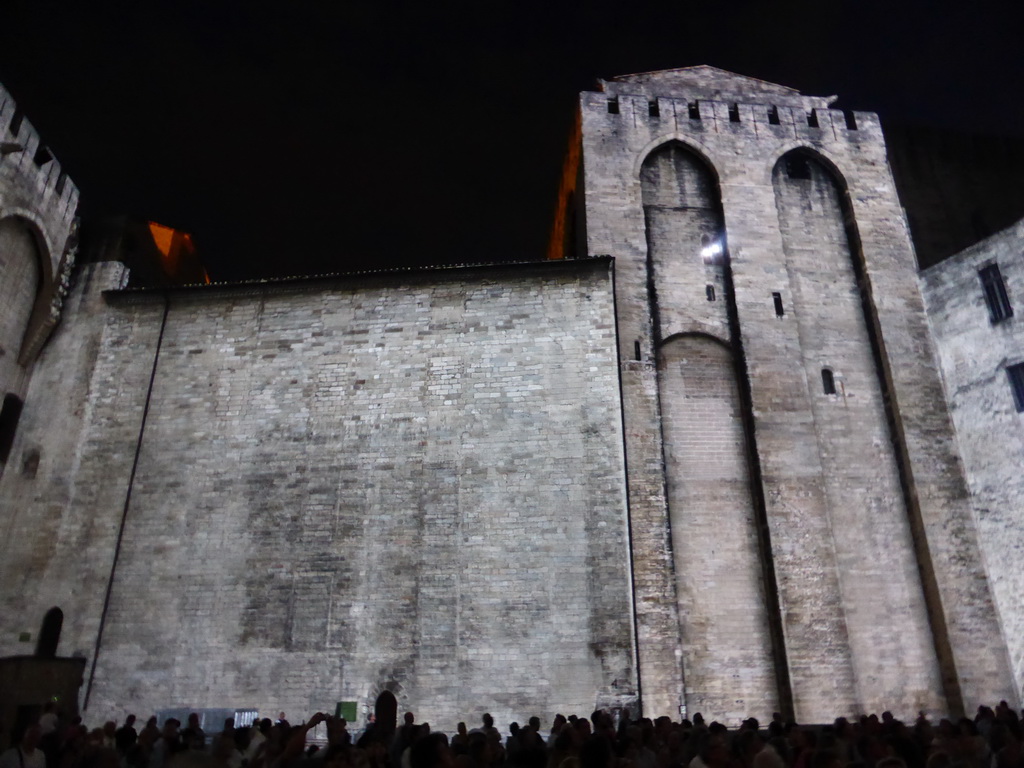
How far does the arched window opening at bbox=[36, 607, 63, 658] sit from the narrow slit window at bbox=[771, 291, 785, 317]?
16674 millimetres

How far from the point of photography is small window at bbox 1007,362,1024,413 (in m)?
15.6

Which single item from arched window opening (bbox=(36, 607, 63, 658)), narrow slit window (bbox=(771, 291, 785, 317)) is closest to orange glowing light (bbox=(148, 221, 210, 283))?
arched window opening (bbox=(36, 607, 63, 658))

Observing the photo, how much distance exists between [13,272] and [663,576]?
15.6 metres

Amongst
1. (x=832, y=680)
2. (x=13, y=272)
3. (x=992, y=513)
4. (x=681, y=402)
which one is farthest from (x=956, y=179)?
(x=13, y=272)

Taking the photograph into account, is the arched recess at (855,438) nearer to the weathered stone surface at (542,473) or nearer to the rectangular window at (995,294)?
the weathered stone surface at (542,473)

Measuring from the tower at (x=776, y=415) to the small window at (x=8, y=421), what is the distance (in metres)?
13.7

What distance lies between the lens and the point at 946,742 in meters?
6.79

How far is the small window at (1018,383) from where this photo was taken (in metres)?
15.6

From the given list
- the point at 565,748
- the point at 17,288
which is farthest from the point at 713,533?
the point at 17,288

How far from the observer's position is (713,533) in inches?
600

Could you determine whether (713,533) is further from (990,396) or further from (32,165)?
(32,165)

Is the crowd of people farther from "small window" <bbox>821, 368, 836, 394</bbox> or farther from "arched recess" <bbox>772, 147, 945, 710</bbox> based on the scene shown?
"small window" <bbox>821, 368, 836, 394</bbox>

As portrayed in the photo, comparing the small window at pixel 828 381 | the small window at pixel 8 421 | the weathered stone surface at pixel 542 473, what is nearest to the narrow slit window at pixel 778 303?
the weathered stone surface at pixel 542 473

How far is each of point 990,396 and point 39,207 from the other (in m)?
21.9
